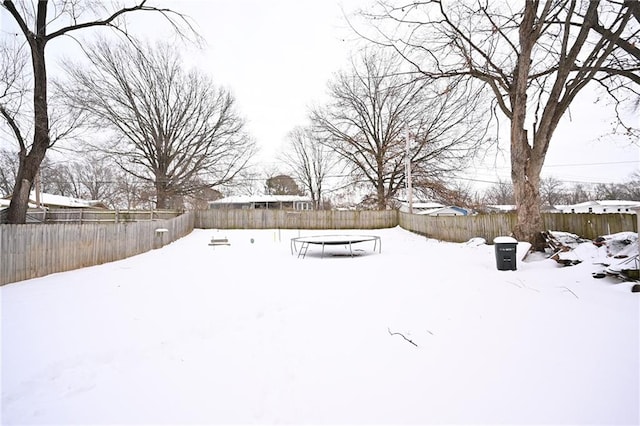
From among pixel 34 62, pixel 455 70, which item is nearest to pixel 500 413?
pixel 455 70

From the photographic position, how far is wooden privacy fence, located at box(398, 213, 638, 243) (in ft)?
26.2

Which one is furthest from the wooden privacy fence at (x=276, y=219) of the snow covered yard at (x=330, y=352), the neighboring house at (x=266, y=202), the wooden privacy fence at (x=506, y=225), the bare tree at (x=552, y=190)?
the bare tree at (x=552, y=190)

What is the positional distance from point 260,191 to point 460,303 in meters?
36.3

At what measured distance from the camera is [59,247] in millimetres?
6492

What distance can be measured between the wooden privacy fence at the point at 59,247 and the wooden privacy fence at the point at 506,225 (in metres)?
11.8

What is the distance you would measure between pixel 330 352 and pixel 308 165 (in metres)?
33.5

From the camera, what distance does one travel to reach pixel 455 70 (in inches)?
340

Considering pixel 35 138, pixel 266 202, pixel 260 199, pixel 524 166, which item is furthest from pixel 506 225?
pixel 260 199

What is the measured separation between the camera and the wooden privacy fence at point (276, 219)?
2144cm

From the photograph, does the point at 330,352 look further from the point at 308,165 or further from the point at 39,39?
the point at 308,165

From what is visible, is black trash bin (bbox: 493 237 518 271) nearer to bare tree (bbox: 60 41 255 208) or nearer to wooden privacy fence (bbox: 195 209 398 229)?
wooden privacy fence (bbox: 195 209 398 229)

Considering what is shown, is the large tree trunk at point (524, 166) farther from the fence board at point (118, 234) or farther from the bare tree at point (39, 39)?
the bare tree at point (39, 39)

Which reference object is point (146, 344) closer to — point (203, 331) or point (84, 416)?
point (203, 331)

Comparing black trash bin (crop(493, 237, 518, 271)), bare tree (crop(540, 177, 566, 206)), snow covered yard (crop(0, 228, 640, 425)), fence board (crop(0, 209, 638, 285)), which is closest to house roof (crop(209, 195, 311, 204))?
fence board (crop(0, 209, 638, 285))
